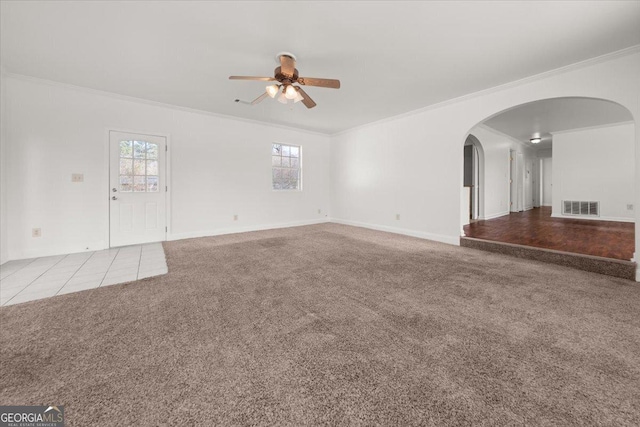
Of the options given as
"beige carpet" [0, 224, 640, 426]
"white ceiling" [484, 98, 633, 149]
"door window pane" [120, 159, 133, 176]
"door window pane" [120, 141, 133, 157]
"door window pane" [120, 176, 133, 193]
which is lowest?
"beige carpet" [0, 224, 640, 426]

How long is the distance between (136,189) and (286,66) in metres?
3.52

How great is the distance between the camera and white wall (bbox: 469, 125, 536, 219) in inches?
256

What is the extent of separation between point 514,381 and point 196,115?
5.81 metres

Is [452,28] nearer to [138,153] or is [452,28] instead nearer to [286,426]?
[286,426]

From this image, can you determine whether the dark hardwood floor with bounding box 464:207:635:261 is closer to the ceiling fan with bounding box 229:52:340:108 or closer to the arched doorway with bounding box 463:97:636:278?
the arched doorway with bounding box 463:97:636:278

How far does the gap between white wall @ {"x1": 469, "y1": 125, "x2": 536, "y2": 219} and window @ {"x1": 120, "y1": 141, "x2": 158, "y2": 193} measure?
7096 mm

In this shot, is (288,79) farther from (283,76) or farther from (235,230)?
(235,230)

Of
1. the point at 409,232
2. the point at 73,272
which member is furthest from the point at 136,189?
the point at 409,232

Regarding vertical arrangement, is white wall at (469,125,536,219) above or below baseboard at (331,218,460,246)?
above

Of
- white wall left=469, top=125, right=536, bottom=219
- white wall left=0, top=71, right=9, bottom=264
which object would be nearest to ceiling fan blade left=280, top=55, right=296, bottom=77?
white wall left=0, top=71, right=9, bottom=264

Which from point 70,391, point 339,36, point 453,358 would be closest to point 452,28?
point 339,36

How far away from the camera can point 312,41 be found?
8.72ft

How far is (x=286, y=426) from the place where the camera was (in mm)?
998

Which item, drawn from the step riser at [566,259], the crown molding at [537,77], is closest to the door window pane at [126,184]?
the crown molding at [537,77]
